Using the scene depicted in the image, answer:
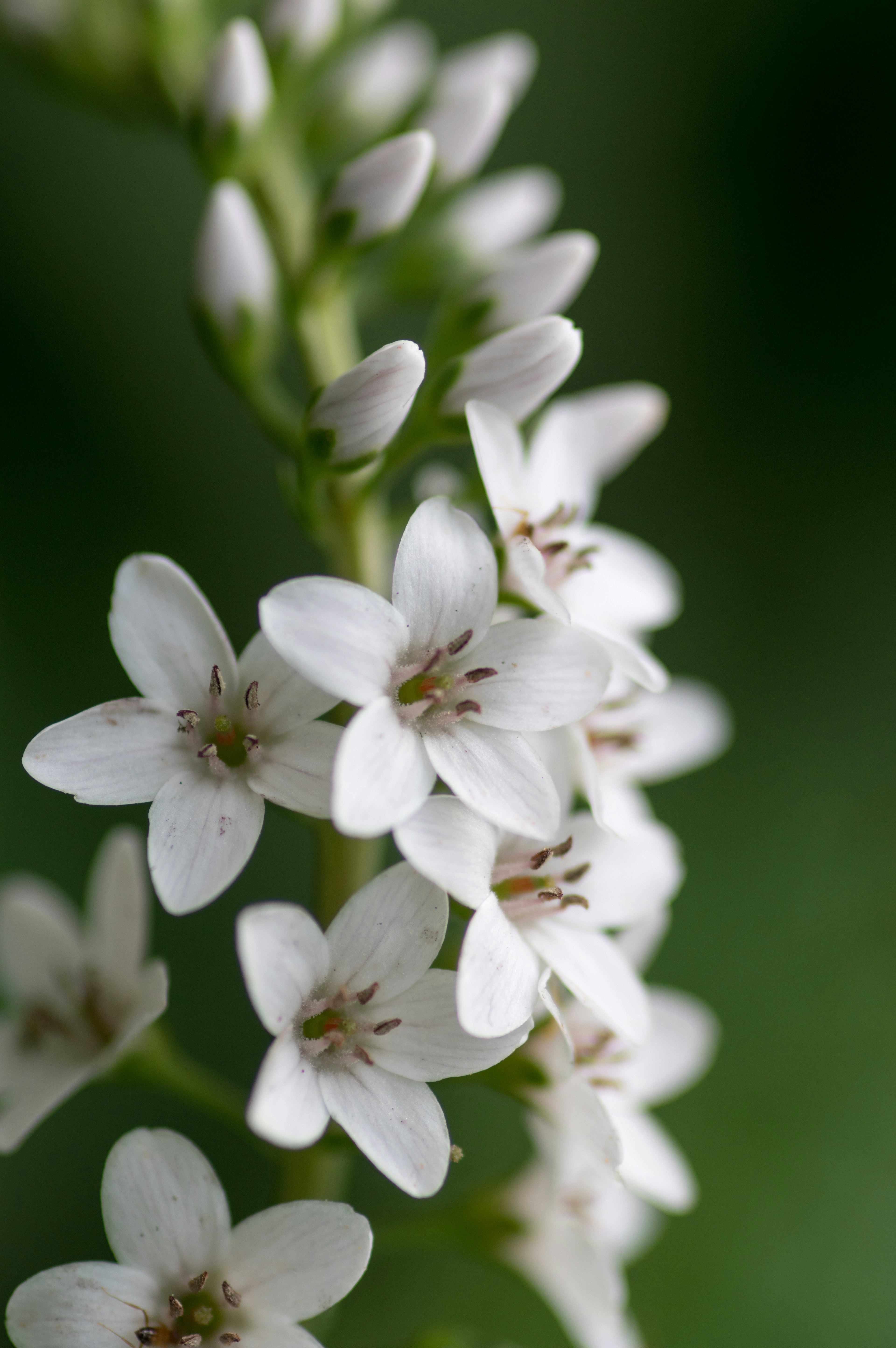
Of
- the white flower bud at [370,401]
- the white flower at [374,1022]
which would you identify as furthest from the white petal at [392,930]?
the white flower bud at [370,401]

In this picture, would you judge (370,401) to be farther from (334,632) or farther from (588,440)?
(588,440)

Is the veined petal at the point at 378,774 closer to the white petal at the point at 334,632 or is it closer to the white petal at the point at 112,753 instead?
the white petal at the point at 334,632

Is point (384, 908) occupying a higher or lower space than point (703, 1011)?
higher

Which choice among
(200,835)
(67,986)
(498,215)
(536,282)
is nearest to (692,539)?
(498,215)

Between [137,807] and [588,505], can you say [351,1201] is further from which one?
[588,505]

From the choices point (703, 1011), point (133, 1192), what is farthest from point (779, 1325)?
point (133, 1192)

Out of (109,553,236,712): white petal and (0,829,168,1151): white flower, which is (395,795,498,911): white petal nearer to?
(109,553,236,712): white petal
